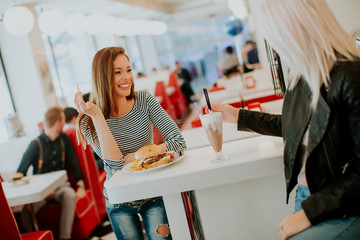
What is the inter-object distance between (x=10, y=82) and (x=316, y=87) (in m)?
5.95

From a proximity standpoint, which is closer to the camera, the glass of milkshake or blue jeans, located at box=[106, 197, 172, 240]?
the glass of milkshake

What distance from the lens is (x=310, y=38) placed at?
117cm

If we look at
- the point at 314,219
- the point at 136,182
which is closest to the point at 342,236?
the point at 314,219

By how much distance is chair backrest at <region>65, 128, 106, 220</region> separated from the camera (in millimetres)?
4031

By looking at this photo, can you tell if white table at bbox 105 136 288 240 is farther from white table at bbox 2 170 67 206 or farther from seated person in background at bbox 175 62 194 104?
seated person in background at bbox 175 62 194 104

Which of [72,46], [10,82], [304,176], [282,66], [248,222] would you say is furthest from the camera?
[72,46]

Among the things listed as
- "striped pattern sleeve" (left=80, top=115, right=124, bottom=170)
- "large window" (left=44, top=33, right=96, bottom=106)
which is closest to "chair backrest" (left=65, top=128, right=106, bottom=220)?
"striped pattern sleeve" (left=80, top=115, right=124, bottom=170)

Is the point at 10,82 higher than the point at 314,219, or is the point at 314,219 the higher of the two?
the point at 10,82

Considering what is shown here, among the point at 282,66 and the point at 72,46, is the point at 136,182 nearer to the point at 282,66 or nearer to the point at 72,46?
the point at 282,66

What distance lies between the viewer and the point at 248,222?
187 centimetres

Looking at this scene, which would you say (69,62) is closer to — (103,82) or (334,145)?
(103,82)

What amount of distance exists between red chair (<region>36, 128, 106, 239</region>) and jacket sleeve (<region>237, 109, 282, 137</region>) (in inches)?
105

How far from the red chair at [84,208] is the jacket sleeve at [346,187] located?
3.04m

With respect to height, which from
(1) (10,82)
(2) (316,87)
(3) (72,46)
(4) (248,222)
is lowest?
(4) (248,222)
